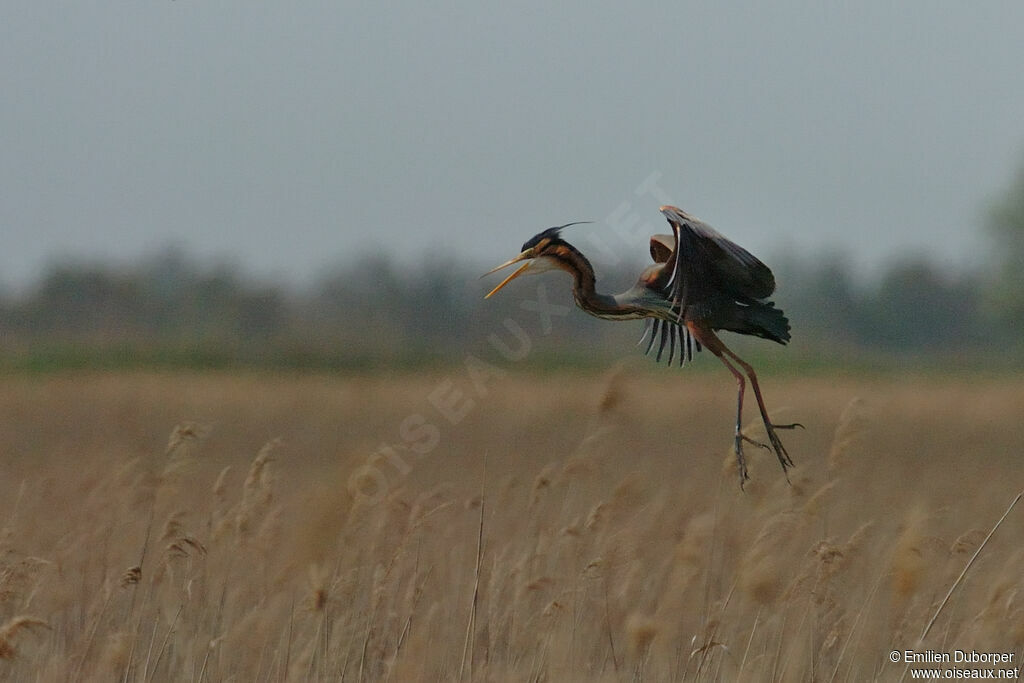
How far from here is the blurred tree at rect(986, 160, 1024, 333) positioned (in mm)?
29844

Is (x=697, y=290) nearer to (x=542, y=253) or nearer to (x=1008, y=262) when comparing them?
(x=542, y=253)

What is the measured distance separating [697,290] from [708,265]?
0.06 m

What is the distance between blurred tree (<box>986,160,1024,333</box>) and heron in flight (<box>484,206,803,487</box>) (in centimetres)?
2996

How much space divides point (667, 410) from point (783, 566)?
8697 millimetres

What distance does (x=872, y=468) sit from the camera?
32.6ft

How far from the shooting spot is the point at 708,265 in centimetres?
222

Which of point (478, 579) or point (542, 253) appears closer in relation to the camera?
point (542, 253)
